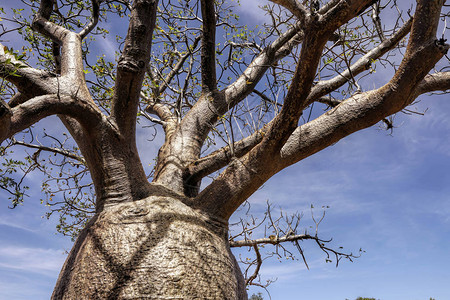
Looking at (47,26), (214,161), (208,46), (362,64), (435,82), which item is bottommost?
(214,161)

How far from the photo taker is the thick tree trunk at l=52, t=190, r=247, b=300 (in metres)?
2.79

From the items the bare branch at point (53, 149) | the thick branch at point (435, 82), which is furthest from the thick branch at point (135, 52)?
the bare branch at point (53, 149)

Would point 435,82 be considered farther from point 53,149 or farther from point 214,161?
point 53,149

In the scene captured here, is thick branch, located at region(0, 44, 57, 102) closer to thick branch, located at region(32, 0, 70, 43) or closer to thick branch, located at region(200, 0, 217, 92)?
thick branch, located at region(32, 0, 70, 43)

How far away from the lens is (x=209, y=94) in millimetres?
5098

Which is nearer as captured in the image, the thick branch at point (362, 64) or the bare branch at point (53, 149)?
the thick branch at point (362, 64)

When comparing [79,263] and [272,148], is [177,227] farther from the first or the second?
[272,148]

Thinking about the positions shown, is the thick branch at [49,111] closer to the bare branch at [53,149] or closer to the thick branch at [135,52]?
the thick branch at [135,52]

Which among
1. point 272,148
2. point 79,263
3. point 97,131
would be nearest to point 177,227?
point 79,263

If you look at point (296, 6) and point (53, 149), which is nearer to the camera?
point (296, 6)

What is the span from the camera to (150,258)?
289 centimetres

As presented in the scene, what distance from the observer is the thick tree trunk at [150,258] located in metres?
2.79

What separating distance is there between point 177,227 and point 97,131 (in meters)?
1.39

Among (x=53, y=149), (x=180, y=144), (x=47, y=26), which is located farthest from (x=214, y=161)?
(x=53, y=149)
